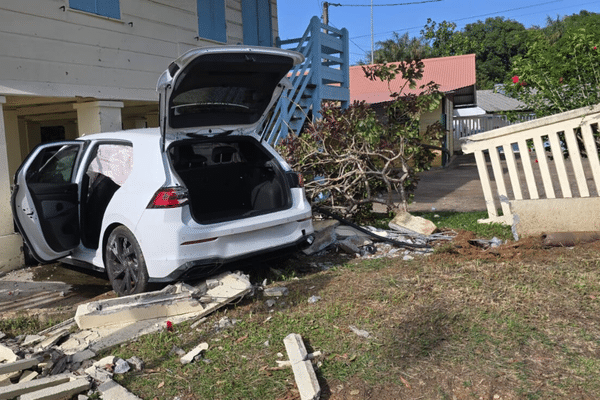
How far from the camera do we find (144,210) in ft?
17.2

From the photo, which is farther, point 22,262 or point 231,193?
point 22,262

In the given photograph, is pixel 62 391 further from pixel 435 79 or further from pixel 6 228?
pixel 435 79

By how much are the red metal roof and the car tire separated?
16.6 metres

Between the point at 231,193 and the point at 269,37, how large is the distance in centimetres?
669

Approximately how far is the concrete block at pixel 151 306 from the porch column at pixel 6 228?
10.4ft

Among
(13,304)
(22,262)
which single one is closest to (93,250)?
(13,304)

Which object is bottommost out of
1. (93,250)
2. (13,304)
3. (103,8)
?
(13,304)

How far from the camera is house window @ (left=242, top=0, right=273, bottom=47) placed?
11.8 metres

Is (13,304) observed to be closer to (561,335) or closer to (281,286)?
(281,286)

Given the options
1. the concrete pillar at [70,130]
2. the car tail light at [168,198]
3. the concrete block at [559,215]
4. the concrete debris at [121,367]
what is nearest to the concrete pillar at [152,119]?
the concrete pillar at [70,130]

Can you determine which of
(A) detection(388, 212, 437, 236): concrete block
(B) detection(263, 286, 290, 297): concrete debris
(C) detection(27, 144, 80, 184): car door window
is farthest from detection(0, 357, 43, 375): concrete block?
(A) detection(388, 212, 437, 236): concrete block

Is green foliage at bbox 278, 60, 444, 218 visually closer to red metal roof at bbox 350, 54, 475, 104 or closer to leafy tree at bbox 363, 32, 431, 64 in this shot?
red metal roof at bbox 350, 54, 475, 104

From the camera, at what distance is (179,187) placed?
5250mm

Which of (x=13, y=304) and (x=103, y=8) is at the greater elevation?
(x=103, y=8)
